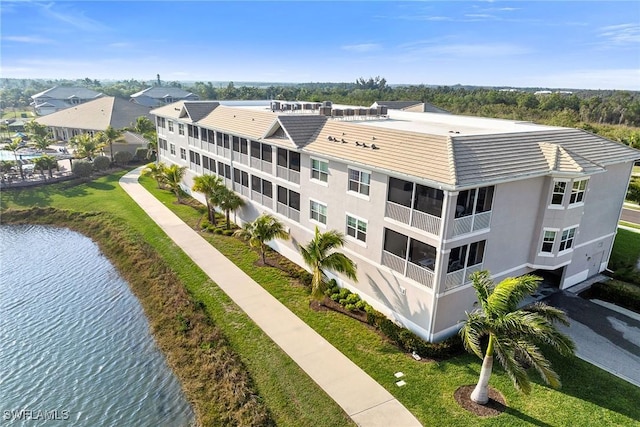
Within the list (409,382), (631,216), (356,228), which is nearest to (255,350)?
(409,382)

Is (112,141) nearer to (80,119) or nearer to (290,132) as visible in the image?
(80,119)

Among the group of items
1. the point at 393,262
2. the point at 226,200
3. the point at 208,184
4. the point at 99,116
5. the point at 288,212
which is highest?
the point at 99,116

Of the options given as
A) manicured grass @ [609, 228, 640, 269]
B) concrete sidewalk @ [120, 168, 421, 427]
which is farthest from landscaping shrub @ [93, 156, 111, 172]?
A: manicured grass @ [609, 228, 640, 269]

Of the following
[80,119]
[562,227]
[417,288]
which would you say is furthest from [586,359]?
[80,119]

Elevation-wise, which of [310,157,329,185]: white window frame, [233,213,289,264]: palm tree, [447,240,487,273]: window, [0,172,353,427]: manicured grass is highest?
[310,157,329,185]: white window frame

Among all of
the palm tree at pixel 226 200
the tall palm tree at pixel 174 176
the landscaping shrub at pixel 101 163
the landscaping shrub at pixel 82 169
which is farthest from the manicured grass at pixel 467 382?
the landscaping shrub at pixel 101 163

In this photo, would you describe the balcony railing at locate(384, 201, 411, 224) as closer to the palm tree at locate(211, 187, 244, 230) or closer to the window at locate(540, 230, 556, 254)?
the window at locate(540, 230, 556, 254)

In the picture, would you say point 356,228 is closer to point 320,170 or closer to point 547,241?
point 320,170

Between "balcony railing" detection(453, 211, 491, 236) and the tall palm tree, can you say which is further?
the tall palm tree
